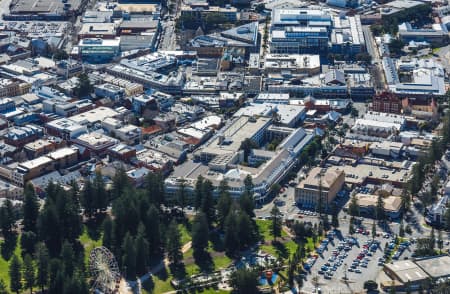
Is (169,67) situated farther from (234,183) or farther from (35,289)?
(35,289)

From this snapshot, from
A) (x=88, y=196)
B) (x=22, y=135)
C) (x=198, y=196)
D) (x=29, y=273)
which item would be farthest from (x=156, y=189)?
(x=22, y=135)

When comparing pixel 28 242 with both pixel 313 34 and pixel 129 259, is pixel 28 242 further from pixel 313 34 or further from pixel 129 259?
pixel 313 34

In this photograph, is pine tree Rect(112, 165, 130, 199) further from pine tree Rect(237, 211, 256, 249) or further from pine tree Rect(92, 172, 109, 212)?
pine tree Rect(237, 211, 256, 249)

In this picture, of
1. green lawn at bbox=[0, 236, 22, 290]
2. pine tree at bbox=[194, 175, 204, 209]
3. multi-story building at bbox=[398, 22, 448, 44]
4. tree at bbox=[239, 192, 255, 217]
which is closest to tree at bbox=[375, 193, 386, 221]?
tree at bbox=[239, 192, 255, 217]

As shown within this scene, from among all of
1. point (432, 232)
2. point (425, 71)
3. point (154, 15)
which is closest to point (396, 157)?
point (432, 232)

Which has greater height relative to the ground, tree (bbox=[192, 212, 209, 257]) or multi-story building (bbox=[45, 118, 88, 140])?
multi-story building (bbox=[45, 118, 88, 140])

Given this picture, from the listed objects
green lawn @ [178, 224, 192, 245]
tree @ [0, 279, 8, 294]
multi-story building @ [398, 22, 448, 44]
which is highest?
multi-story building @ [398, 22, 448, 44]
